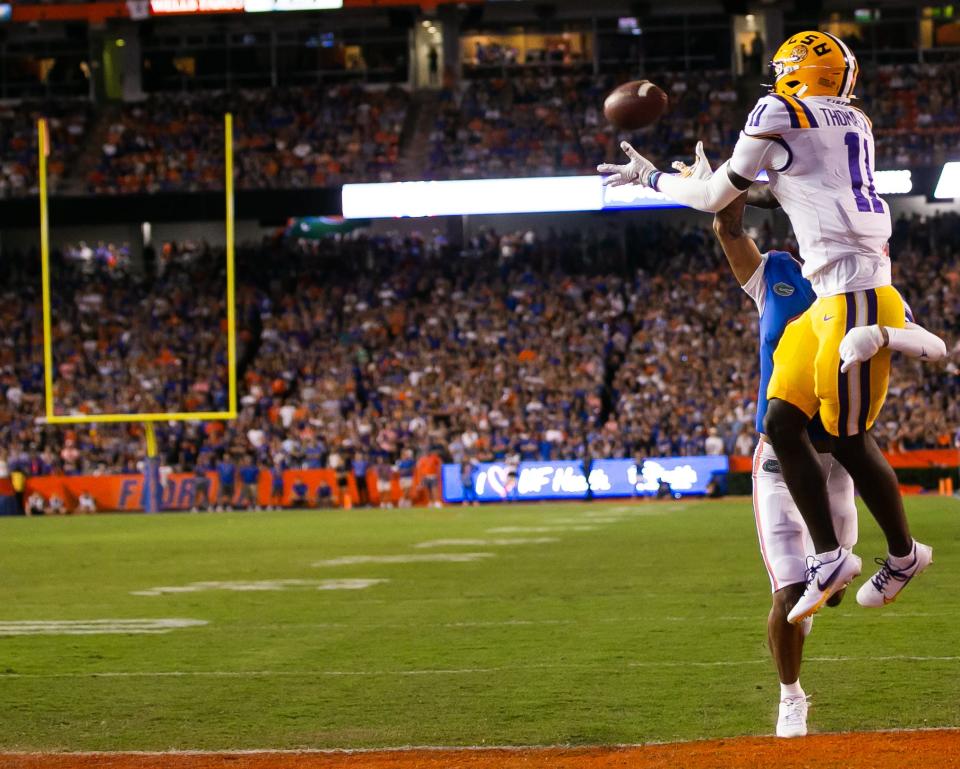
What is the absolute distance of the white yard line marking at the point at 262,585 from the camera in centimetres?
1184

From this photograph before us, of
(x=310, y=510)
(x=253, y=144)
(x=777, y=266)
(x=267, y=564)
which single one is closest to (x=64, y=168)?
(x=253, y=144)

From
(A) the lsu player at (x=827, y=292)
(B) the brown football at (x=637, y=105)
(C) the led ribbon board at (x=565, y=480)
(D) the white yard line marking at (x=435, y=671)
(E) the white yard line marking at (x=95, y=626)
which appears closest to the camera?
(A) the lsu player at (x=827, y=292)

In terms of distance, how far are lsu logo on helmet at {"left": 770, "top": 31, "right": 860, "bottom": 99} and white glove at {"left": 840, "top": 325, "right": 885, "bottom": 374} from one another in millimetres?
944

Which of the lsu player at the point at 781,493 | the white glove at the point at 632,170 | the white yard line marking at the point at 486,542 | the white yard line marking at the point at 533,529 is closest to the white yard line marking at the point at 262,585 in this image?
the white yard line marking at the point at 486,542

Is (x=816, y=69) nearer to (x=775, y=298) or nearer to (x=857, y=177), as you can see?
(x=857, y=177)

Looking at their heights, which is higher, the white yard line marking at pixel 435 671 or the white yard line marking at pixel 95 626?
the white yard line marking at pixel 435 671

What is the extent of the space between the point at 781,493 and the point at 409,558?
29.8 feet

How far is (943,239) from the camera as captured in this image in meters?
31.3

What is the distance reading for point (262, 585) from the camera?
12.2 m

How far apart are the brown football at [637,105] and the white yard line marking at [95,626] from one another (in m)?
4.92

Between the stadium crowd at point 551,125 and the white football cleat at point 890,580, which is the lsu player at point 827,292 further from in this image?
the stadium crowd at point 551,125

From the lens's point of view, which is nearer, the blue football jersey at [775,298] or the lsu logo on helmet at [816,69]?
the lsu logo on helmet at [816,69]

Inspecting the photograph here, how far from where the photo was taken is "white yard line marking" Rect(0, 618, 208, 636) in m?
9.39

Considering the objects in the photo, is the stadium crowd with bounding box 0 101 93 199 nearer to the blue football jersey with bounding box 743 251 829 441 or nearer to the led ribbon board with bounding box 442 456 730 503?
the led ribbon board with bounding box 442 456 730 503
